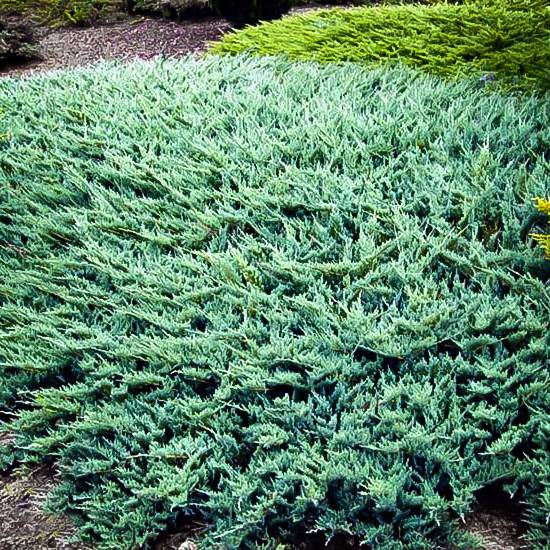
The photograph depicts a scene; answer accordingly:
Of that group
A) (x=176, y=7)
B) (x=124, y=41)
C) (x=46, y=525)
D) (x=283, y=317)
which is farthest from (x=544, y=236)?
(x=176, y=7)

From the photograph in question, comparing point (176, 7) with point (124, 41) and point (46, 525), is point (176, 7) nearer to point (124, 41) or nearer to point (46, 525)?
point (124, 41)

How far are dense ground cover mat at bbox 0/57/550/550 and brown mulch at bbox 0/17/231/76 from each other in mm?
4140

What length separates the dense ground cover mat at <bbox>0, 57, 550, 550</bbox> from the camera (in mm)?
2074

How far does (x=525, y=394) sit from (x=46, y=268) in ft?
6.19

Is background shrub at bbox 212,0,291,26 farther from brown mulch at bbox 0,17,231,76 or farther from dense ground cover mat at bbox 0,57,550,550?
dense ground cover mat at bbox 0,57,550,550

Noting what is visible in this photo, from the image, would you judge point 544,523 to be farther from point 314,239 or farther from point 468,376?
point 314,239

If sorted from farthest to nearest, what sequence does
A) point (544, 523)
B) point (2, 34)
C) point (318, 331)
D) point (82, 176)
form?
point (2, 34), point (82, 176), point (318, 331), point (544, 523)

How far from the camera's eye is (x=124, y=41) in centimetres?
815

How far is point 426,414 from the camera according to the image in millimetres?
2162

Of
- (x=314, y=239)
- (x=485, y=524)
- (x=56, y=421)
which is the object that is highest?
(x=314, y=239)

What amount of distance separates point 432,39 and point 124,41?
172 inches

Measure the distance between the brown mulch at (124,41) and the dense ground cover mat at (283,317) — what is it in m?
4.14

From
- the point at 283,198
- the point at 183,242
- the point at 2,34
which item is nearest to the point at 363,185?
the point at 283,198

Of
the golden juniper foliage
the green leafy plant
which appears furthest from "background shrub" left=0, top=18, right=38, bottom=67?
the golden juniper foliage
